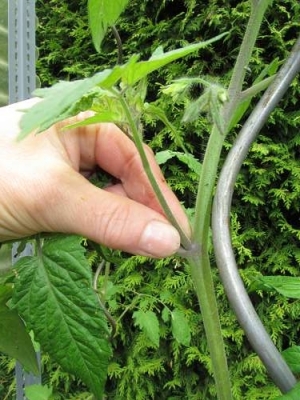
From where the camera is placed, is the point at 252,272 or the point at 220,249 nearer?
the point at 220,249

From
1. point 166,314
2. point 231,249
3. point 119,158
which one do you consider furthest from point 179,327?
point 231,249

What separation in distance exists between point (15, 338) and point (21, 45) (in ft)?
1.81

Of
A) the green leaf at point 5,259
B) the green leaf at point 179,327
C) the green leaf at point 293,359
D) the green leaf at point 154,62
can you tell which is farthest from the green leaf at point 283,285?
the green leaf at point 5,259

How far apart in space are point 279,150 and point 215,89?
130cm

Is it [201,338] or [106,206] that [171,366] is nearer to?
[201,338]

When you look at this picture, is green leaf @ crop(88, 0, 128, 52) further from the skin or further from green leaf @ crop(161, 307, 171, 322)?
green leaf @ crop(161, 307, 171, 322)

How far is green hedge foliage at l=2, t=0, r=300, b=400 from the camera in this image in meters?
1.63

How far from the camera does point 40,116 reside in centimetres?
34

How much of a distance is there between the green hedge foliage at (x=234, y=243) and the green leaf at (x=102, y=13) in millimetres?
1088

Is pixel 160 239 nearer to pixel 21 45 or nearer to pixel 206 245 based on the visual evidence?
pixel 206 245

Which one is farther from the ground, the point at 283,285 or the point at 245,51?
the point at 245,51

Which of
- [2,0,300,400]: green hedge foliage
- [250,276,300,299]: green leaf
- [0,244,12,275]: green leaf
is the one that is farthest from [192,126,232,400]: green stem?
[2,0,300,400]: green hedge foliage

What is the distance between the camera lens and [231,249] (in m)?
0.52

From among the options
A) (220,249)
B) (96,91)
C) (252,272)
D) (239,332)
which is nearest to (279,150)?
(252,272)
